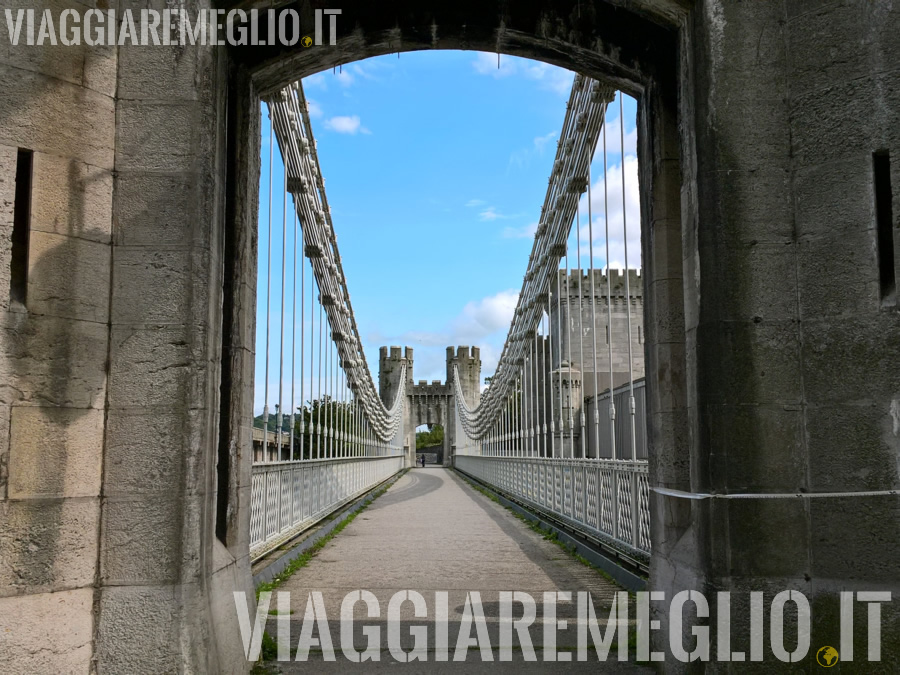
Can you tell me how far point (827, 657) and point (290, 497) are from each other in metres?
6.18

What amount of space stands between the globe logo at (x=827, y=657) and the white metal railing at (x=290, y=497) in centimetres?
389

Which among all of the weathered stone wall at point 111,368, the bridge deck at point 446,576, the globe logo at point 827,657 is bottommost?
the bridge deck at point 446,576

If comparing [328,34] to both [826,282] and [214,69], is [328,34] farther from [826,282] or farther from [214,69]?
[826,282]

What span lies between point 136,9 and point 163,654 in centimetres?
268

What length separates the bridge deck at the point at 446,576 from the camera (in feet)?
13.4

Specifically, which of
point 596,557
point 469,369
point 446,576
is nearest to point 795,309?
point 446,576

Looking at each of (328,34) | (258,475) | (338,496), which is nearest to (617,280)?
(338,496)

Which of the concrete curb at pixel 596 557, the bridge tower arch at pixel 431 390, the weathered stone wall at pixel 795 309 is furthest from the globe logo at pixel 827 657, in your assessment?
the bridge tower arch at pixel 431 390

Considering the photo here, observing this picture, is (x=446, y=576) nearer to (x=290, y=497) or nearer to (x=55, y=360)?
(x=290, y=497)

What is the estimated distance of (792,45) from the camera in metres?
3.39

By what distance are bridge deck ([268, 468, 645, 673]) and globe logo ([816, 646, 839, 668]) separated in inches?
36.9

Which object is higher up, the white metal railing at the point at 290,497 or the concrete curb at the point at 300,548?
the white metal railing at the point at 290,497

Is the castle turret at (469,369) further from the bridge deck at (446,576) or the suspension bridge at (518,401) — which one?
the bridge deck at (446,576)

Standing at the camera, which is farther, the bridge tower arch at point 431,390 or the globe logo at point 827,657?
the bridge tower arch at point 431,390
